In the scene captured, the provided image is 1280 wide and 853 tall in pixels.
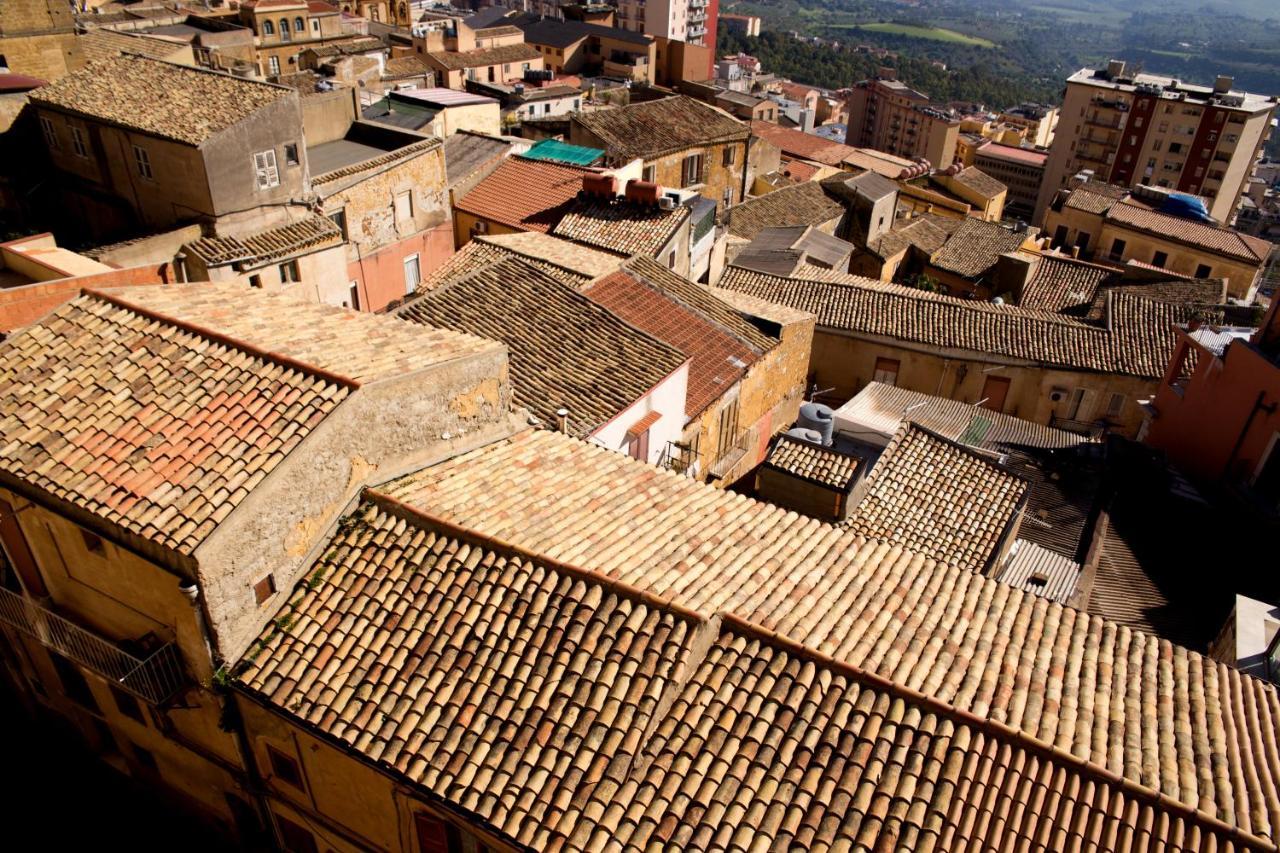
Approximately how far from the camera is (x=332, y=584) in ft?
36.9

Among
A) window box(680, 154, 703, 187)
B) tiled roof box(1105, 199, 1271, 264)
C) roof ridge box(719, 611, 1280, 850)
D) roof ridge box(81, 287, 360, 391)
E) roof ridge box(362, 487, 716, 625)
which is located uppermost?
roof ridge box(81, 287, 360, 391)

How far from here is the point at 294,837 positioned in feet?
→ 41.4

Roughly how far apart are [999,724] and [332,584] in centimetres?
829

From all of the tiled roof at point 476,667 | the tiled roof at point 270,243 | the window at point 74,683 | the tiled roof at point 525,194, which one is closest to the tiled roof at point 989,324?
the tiled roof at point 525,194

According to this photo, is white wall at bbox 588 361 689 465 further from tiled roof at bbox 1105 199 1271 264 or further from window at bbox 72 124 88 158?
tiled roof at bbox 1105 199 1271 264

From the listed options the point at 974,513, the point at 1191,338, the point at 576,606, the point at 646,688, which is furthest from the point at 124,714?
the point at 1191,338

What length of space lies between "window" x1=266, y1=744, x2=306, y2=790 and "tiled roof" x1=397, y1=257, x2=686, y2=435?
748cm

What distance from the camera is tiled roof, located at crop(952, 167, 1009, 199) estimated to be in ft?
198

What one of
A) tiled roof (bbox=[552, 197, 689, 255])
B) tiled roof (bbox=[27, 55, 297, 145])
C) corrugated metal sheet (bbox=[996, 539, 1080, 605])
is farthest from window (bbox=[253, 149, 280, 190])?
corrugated metal sheet (bbox=[996, 539, 1080, 605])

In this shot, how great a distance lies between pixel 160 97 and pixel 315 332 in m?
15.6

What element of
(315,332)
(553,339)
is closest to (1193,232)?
(553,339)

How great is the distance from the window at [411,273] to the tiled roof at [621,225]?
5329 mm

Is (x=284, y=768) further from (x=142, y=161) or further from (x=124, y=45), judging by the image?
(x=124, y=45)

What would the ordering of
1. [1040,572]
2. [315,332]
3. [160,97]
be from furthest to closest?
[160,97]
[1040,572]
[315,332]
